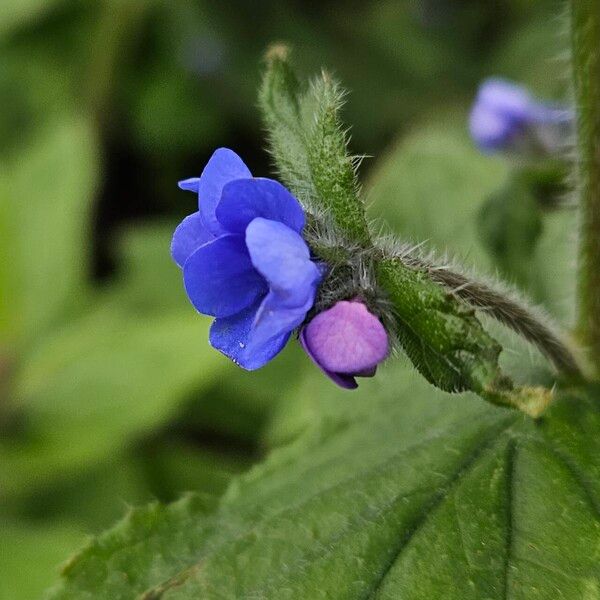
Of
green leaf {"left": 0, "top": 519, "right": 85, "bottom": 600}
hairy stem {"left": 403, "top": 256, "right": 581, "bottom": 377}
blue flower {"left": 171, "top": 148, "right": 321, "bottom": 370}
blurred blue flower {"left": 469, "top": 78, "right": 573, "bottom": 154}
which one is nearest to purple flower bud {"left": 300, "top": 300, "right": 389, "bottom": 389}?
blue flower {"left": 171, "top": 148, "right": 321, "bottom": 370}

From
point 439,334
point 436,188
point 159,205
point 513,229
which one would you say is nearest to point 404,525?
point 439,334

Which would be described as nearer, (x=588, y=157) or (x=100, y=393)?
(x=588, y=157)

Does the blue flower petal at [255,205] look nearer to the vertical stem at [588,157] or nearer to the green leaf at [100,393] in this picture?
the vertical stem at [588,157]

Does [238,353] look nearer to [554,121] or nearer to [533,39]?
[554,121]

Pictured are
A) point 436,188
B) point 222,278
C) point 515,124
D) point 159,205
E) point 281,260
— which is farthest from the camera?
point 159,205

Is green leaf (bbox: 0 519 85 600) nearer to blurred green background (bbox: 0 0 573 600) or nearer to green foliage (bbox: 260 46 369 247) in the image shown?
blurred green background (bbox: 0 0 573 600)

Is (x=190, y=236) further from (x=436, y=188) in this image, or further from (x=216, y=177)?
(x=436, y=188)
